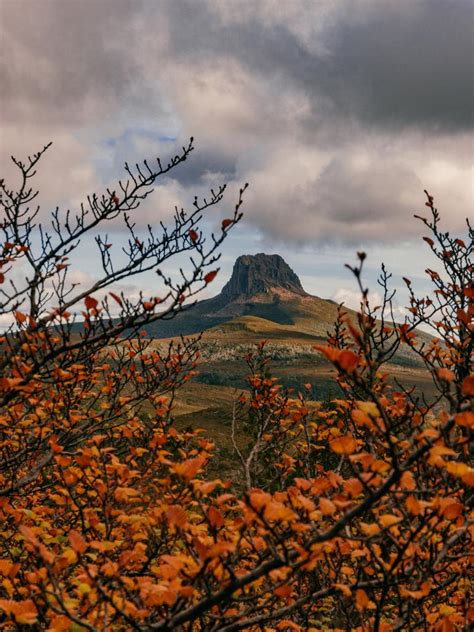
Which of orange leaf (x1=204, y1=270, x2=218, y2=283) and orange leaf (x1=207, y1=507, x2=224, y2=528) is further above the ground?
orange leaf (x1=204, y1=270, x2=218, y2=283)

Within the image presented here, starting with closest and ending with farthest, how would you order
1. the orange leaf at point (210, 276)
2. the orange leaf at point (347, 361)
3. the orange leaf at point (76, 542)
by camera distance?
the orange leaf at point (347, 361) < the orange leaf at point (76, 542) < the orange leaf at point (210, 276)

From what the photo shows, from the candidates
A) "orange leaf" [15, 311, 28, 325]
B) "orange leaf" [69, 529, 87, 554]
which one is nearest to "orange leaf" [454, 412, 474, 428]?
"orange leaf" [69, 529, 87, 554]

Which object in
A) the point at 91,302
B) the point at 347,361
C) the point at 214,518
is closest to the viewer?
the point at 347,361

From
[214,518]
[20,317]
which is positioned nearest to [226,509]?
[214,518]

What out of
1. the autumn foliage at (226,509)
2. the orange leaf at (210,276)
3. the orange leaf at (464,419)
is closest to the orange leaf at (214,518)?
the autumn foliage at (226,509)

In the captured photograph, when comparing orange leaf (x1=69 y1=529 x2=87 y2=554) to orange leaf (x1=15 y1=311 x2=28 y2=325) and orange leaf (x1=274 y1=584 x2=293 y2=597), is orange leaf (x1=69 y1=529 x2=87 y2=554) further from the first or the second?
orange leaf (x1=15 y1=311 x2=28 y2=325)

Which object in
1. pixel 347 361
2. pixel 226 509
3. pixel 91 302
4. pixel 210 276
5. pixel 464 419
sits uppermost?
pixel 210 276

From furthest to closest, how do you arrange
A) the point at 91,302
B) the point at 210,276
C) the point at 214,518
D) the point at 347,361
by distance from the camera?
the point at 210,276
the point at 91,302
the point at 214,518
the point at 347,361

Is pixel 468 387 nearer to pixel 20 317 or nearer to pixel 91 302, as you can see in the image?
pixel 91 302

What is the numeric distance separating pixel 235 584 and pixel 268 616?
0.69 meters

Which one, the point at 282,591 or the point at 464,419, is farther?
the point at 282,591

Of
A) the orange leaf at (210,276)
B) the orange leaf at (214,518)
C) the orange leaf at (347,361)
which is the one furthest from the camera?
the orange leaf at (210,276)

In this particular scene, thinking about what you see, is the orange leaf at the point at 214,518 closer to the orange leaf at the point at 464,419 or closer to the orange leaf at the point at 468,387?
the orange leaf at the point at 464,419

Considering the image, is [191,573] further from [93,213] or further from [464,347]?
[464,347]
